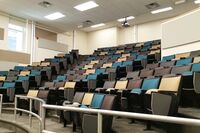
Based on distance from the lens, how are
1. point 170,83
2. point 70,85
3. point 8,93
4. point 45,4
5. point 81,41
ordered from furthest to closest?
point 81,41
point 45,4
point 8,93
point 70,85
point 170,83

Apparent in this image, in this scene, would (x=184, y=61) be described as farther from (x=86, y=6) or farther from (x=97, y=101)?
(x=86, y=6)

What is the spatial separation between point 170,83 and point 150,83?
18.4 inches

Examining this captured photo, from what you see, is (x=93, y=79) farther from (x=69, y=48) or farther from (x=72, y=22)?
(x=69, y=48)

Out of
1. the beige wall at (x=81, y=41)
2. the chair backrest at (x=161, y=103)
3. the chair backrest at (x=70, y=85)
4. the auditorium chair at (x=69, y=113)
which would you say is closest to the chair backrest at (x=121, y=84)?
the auditorium chair at (x=69, y=113)

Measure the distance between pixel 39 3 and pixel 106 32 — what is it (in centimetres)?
486

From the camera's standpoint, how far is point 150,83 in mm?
3525

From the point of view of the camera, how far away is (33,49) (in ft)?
34.2

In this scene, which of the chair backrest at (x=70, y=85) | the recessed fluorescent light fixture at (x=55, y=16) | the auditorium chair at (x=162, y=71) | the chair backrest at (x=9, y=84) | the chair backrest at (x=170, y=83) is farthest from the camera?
the recessed fluorescent light fixture at (x=55, y=16)

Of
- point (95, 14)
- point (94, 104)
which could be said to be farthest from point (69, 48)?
point (94, 104)

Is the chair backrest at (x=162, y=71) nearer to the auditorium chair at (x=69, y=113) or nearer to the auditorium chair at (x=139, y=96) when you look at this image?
the auditorium chair at (x=139, y=96)

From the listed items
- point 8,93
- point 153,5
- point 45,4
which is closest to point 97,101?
point 8,93

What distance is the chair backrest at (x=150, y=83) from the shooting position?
3.40 metres

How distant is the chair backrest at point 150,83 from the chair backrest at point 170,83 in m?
0.08

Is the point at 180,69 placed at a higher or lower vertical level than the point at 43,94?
higher
